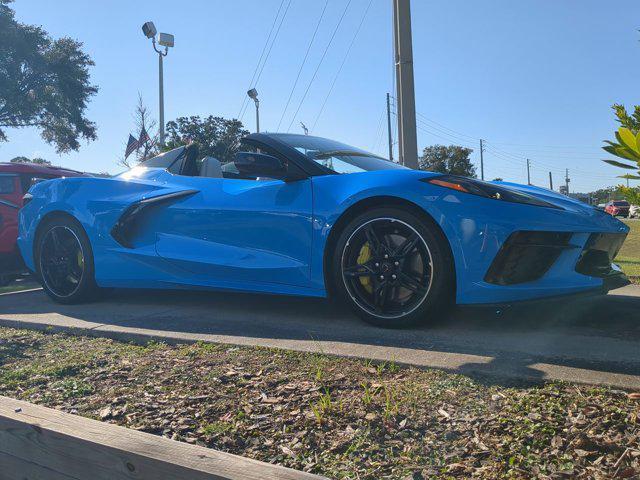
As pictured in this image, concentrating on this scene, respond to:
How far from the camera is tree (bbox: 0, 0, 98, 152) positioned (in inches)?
1177

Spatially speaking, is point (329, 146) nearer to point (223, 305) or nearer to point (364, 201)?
point (364, 201)

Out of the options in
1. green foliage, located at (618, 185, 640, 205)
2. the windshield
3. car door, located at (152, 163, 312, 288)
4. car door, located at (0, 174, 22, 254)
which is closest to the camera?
green foliage, located at (618, 185, 640, 205)

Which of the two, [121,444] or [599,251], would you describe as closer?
[121,444]

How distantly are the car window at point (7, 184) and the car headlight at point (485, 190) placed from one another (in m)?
6.48

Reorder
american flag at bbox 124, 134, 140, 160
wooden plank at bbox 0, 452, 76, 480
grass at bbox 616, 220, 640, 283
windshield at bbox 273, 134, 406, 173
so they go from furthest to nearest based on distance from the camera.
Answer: american flag at bbox 124, 134, 140, 160, grass at bbox 616, 220, 640, 283, windshield at bbox 273, 134, 406, 173, wooden plank at bbox 0, 452, 76, 480

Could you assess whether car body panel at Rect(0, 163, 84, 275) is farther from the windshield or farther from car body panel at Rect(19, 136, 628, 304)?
the windshield

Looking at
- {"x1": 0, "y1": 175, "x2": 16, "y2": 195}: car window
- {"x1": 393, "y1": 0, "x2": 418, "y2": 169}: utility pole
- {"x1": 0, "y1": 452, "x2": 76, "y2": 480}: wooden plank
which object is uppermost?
{"x1": 393, "y1": 0, "x2": 418, "y2": 169}: utility pole

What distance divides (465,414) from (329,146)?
8.54ft

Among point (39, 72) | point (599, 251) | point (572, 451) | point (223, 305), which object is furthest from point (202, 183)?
point (39, 72)

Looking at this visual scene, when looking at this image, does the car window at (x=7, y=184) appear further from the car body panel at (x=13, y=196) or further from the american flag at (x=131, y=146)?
the american flag at (x=131, y=146)

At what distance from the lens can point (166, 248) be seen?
13.5ft

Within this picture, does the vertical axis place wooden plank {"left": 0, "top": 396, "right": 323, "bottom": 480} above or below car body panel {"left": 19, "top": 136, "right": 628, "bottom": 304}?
below

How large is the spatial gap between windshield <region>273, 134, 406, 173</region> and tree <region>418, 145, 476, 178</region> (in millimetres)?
22392

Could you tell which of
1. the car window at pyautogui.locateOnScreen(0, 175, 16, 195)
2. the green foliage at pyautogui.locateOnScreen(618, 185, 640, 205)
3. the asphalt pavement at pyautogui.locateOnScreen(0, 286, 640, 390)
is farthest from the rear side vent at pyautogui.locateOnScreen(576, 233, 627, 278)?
the car window at pyautogui.locateOnScreen(0, 175, 16, 195)
